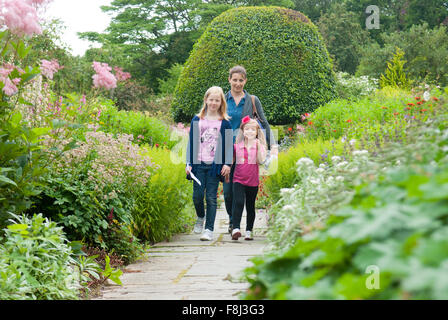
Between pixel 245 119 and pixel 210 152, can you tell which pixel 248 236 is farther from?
pixel 245 119

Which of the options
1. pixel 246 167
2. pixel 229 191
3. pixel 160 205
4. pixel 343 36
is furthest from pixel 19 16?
pixel 343 36

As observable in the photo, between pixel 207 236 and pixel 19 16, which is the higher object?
pixel 19 16

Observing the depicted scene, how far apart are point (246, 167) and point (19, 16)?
2.95m

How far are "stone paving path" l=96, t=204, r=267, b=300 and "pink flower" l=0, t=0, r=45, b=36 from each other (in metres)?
1.88

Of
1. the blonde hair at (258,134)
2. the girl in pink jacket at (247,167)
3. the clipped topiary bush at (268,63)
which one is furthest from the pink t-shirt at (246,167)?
the clipped topiary bush at (268,63)

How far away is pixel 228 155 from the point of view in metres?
5.36

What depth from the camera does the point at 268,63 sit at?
37.7 feet

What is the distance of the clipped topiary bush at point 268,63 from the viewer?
1138 centimetres
